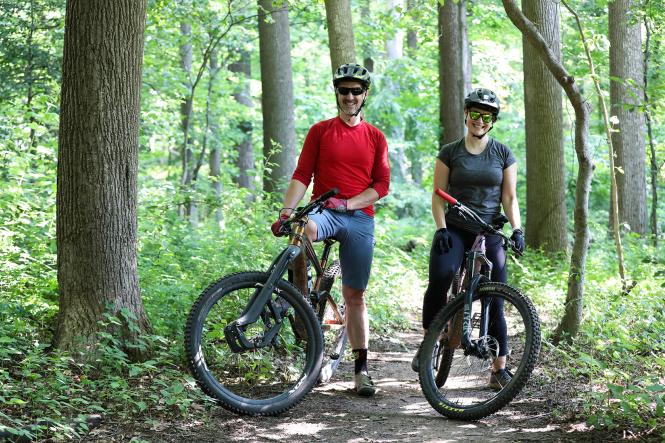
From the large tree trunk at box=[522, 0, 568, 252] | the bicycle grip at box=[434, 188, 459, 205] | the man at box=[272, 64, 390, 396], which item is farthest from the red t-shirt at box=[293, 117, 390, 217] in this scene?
the large tree trunk at box=[522, 0, 568, 252]

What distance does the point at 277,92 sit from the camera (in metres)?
13.1

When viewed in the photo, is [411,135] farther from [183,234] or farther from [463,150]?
[463,150]

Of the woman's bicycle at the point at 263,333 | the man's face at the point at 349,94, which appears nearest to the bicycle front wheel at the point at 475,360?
the woman's bicycle at the point at 263,333

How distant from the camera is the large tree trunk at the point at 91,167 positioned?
5289mm

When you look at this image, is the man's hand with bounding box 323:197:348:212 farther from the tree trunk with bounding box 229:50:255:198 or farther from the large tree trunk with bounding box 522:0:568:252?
the tree trunk with bounding box 229:50:255:198

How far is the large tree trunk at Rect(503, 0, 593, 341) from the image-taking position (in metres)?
6.40

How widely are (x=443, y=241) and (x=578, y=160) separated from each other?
1666mm

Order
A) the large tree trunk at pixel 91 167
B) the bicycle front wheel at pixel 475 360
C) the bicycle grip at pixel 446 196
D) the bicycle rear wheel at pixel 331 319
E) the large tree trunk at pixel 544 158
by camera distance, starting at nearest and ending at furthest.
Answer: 1. the bicycle front wheel at pixel 475 360
2. the large tree trunk at pixel 91 167
3. the bicycle grip at pixel 446 196
4. the bicycle rear wheel at pixel 331 319
5. the large tree trunk at pixel 544 158

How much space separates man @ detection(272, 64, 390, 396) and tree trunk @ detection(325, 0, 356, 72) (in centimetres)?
449

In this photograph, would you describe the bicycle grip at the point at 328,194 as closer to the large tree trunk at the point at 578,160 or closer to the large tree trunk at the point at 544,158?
the large tree trunk at the point at 578,160

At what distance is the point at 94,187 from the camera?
17.4 feet

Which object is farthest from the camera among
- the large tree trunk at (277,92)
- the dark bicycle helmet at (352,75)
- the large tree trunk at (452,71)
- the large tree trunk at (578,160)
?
the large tree trunk at (452,71)

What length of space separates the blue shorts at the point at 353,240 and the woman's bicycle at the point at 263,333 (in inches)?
8.9

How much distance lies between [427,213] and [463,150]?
17794 millimetres
